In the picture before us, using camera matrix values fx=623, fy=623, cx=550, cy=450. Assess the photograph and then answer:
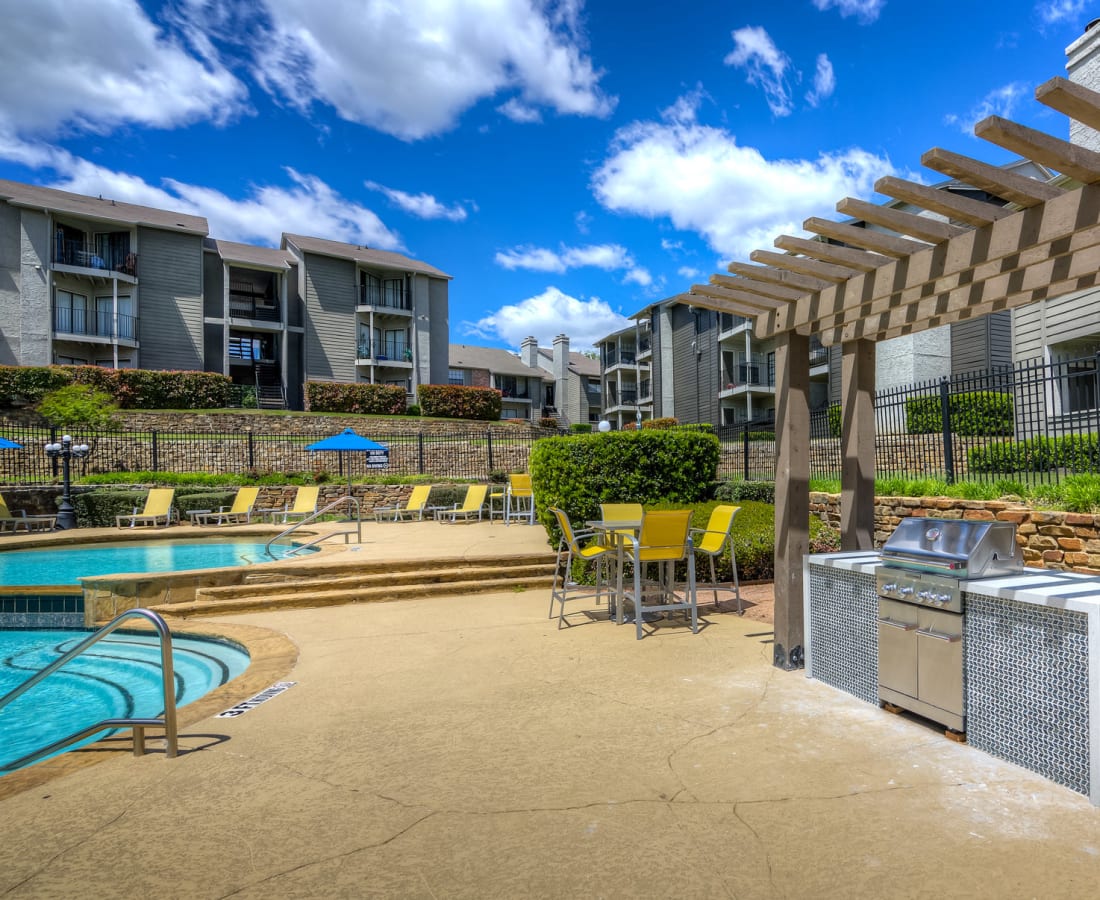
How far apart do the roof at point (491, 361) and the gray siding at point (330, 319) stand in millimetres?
11470

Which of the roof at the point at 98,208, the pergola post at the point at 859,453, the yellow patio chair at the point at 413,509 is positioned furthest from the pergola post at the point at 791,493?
the roof at the point at 98,208

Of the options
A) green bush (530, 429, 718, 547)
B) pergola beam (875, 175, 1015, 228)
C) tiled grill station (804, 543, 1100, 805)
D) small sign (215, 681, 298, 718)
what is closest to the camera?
tiled grill station (804, 543, 1100, 805)

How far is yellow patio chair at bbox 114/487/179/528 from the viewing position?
14.9 m

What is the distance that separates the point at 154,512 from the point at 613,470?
40.3 ft

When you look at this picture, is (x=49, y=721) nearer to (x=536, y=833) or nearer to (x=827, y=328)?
(x=536, y=833)

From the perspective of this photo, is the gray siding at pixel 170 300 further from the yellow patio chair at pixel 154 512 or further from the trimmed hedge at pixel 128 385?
the yellow patio chair at pixel 154 512

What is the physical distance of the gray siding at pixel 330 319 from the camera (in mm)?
31000

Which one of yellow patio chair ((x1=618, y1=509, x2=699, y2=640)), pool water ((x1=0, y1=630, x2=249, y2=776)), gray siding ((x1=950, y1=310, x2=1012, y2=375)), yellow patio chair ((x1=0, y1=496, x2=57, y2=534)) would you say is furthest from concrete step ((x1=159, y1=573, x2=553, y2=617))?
gray siding ((x1=950, y1=310, x2=1012, y2=375))

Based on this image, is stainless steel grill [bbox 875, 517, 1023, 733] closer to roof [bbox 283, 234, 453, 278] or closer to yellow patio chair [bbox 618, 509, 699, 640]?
yellow patio chair [bbox 618, 509, 699, 640]

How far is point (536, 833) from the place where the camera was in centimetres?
248

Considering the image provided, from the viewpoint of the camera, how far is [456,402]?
29.9 meters

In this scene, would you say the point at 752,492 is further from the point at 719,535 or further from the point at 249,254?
the point at 249,254

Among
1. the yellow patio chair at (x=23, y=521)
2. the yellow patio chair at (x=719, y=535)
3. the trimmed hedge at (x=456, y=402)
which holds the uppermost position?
the trimmed hedge at (x=456, y=402)

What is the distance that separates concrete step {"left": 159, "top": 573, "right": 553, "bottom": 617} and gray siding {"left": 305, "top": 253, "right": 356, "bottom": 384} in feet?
80.1
